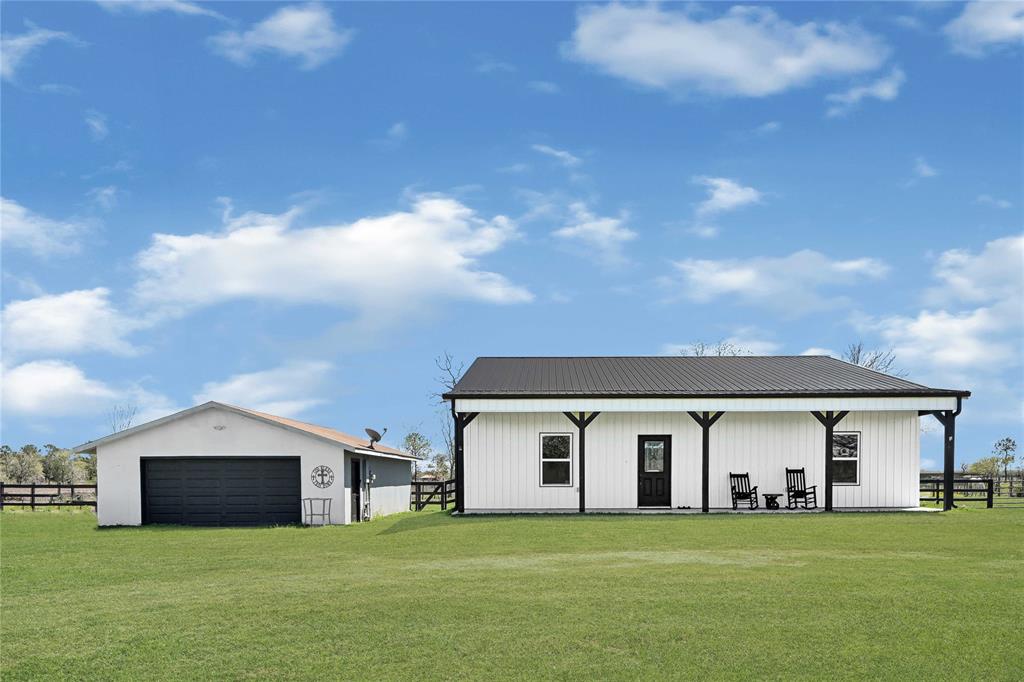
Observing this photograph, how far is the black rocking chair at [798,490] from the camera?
2134cm

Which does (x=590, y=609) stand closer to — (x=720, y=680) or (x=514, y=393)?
(x=720, y=680)

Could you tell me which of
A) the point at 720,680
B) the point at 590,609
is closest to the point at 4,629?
the point at 590,609

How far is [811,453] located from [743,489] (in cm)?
186

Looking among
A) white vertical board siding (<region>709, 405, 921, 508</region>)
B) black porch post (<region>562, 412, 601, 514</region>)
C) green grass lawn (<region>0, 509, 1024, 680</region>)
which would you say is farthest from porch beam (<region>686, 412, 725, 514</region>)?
green grass lawn (<region>0, 509, 1024, 680</region>)

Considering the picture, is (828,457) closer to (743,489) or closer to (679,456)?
(743,489)

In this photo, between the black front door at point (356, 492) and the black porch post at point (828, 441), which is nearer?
the black porch post at point (828, 441)

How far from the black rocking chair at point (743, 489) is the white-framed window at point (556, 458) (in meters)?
3.85

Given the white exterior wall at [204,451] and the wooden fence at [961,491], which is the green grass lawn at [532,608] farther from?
the wooden fence at [961,491]

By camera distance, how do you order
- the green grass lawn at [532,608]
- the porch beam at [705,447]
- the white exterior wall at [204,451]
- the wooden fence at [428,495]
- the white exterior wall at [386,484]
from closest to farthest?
the green grass lawn at [532,608], the porch beam at [705,447], the white exterior wall at [204,451], the white exterior wall at [386,484], the wooden fence at [428,495]

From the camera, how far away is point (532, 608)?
959 centimetres

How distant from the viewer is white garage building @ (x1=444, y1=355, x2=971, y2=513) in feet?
68.4

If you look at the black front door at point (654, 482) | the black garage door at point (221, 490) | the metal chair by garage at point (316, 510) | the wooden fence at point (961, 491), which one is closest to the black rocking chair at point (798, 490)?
the black front door at point (654, 482)

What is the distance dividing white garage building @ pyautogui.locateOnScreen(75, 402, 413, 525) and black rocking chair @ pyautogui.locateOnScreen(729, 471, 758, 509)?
926 cm

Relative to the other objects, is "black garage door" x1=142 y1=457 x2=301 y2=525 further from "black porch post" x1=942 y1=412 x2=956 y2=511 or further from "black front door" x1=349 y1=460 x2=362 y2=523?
"black porch post" x1=942 y1=412 x2=956 y2=511
